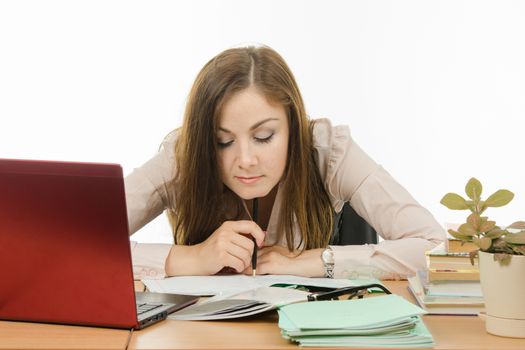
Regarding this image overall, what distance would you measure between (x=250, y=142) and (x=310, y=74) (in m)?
2.29

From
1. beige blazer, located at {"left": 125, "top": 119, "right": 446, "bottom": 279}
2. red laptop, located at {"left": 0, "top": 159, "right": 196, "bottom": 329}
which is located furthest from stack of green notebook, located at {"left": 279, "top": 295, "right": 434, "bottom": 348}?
beige blazer, located at {"left": 125, "top": 119, "right": 446, "bottom": 279}

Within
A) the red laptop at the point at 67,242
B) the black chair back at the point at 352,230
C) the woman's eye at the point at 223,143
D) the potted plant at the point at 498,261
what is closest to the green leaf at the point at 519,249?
the potted plant at the point at 498,261

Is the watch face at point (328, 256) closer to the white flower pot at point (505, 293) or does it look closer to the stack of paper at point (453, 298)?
the stack of paper at point (453, 298)

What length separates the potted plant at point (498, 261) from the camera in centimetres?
122

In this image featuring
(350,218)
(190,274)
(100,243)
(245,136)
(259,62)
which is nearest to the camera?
(100,243)

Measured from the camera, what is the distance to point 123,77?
166 inches

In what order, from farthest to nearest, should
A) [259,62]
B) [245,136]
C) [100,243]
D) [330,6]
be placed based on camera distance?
[330,6]
[259,62]
[245,136]
[100,243]

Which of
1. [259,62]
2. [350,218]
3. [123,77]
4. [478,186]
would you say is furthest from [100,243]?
[123,77]

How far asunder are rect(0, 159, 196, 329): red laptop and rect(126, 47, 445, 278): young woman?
0.53 m

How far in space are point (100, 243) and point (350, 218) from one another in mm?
1282

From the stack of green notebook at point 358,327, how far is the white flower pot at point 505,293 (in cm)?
11

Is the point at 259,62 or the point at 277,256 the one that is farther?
the point at 259,62

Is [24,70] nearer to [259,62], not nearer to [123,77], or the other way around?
[123,77]

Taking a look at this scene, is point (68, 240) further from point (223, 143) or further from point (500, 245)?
point (223, 143)
